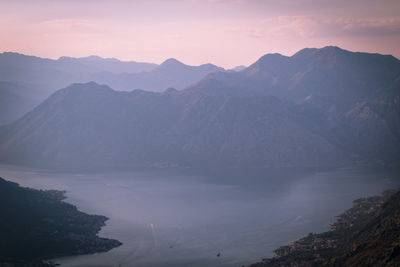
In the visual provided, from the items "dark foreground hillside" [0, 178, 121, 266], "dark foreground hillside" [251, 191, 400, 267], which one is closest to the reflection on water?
"dark foreground hillside" [0, 178, 121, 266]

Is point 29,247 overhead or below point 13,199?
below

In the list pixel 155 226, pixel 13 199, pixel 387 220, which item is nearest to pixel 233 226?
pixel 155 226

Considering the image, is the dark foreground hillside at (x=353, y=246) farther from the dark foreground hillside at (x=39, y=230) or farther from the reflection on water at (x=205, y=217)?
the dark foreground hillside at (x=39, y=230)

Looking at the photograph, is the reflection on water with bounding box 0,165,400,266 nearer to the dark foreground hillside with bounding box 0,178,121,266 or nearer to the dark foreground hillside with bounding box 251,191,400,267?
the dark foreground hillside with bounding box 0,178,121,266

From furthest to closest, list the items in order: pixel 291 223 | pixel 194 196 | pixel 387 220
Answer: pixel 194 196, pixel 291 223, pixel 387 220

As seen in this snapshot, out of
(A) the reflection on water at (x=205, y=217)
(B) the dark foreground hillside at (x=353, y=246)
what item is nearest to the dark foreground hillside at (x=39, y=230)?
(A) the reflection on water at (x=205, y=217)

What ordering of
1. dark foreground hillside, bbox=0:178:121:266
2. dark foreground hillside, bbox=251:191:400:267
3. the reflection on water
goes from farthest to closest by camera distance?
A: the reflection on water
dark foreground hillside, bbox=0:178:121:266
dark foreground hillside, bbox=251:191:400:267

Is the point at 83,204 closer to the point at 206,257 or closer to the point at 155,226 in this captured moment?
the point at 155,226
